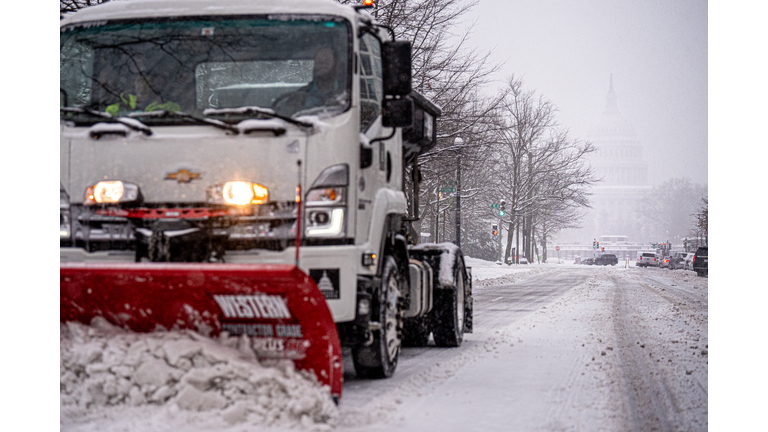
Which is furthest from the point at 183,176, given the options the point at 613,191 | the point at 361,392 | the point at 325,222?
the point at 613,191

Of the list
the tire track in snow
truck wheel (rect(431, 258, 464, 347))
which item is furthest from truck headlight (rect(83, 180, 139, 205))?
truck wheel (rect(431, 258, 464, 347))

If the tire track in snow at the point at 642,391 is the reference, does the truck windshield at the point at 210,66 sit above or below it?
above

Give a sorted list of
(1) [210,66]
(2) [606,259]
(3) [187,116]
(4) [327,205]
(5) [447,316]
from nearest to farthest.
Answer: (4) [327,205], (3) [187,116], (1) [210,66], (5) [447,316], (2) [606,259]

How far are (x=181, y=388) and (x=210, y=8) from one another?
2707 mm

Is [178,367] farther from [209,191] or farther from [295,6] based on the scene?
[295,6]

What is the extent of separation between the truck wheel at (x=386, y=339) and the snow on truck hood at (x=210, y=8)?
1981 millimetres

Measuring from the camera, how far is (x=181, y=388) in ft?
14.9

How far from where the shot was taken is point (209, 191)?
4.91m

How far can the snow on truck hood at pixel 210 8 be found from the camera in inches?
216

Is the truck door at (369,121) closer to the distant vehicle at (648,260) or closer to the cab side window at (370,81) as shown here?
the cab side window at (370,81)

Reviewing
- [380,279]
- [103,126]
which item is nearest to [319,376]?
[380,279]

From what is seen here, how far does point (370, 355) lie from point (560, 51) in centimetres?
512

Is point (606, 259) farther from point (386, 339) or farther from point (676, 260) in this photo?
point (386, 339)

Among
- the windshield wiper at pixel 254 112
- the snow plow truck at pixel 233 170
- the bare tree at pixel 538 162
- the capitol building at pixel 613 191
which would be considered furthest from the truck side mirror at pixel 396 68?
the bare tree at pixel 538 162
